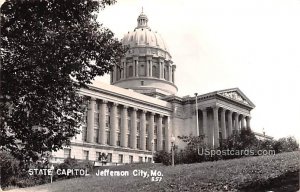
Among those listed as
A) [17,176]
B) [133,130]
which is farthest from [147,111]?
Answer: [17,176]

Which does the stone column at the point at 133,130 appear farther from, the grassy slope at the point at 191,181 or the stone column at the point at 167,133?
the grassy slope at the point at 191,181

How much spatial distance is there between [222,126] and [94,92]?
2445 centimetres

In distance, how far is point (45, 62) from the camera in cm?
1373

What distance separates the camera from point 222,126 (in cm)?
7550

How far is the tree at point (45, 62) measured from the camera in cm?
1346

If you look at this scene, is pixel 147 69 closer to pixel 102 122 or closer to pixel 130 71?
pixel 130 71

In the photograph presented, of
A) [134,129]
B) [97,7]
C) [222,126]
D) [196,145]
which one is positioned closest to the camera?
[97,7]

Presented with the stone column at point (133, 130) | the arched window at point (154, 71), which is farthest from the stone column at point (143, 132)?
the arched window at point (154, 71)

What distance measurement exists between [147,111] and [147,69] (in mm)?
12542

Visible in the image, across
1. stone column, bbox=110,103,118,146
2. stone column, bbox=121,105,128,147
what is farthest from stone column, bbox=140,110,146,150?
stone column, bbox=110,103,118,146

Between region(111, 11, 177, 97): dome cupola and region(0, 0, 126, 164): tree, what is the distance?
206 ft

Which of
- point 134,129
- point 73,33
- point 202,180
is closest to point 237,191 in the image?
point 202,180

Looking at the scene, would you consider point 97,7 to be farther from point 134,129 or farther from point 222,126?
point 222,126

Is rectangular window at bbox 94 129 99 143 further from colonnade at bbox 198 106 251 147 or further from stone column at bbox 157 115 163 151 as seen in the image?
colonnade at bbox 198 106 251 147
